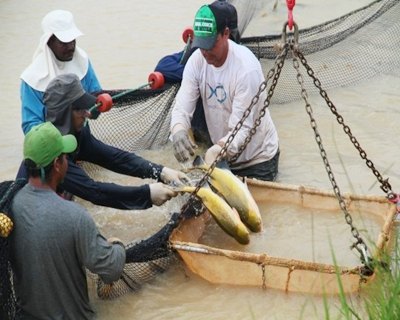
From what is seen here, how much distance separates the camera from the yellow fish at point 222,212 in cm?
543

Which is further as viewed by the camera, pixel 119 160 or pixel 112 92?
pixel 112 92

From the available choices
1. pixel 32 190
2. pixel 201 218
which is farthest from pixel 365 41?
pixel 32 190

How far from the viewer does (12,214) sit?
14.3 feet

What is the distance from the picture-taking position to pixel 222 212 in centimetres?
543

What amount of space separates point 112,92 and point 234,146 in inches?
65.5

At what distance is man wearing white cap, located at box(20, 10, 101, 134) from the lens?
6.00 meters

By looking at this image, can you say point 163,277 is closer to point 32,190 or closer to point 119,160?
point 119,160

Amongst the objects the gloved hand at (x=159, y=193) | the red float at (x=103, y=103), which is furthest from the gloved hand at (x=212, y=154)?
the red float at (x=103, y=103)

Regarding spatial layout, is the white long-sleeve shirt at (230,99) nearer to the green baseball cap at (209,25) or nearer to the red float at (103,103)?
the green baseball cap at (209,25)

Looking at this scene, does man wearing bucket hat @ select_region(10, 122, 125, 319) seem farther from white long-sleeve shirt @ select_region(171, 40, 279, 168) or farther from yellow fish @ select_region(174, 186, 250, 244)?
white long-sleeve shirt @ select_region(171, 40, 279, 168)

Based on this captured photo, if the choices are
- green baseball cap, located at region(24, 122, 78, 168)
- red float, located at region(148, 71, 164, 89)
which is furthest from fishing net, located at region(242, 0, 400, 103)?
green baseball cap, located at region(24, 122, 78, 168)

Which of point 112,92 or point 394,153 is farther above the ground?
point 112,92

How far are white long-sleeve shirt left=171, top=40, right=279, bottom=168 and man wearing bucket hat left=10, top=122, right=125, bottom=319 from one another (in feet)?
6.32

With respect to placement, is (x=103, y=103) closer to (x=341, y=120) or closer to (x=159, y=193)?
(x=159, y=193)
